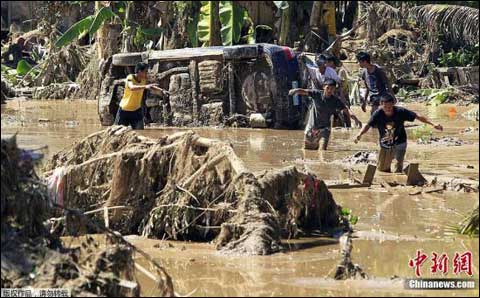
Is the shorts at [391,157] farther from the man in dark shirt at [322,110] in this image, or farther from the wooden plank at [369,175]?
the man in dark shirt at [322,110]

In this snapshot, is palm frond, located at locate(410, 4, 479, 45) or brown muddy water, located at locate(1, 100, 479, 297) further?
palm frond, located at locate(410, 4, 479, 45)

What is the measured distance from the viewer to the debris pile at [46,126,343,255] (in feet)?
29.1

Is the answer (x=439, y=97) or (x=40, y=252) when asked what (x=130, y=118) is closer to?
(x=40, y=252)

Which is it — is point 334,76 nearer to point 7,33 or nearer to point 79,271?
point 79,271

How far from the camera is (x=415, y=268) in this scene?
7914 mm

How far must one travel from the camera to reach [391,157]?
1268 centimetres

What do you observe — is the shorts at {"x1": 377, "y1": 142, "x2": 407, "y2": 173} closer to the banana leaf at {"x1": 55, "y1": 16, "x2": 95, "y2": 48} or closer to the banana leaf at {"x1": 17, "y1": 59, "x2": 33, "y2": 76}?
Result: the banana leaf at {"x1": 55, "y1": 16, "x2": 95, "y2": 48}

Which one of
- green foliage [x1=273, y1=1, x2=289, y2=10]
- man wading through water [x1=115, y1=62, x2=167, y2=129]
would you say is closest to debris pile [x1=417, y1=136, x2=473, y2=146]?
man wading through water [x1=115, y1=62, x2=167, y2=129]

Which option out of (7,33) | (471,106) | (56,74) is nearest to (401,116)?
(471,106)

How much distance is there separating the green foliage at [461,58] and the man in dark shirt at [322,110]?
12.3 metres

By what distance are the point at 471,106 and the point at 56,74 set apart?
42.0 ft

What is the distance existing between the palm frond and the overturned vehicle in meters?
6.93

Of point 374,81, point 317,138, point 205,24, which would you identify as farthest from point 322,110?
point 205,24

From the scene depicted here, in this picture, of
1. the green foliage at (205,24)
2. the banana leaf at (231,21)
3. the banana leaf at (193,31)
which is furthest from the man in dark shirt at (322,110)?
the banana leaf at (193,31)
